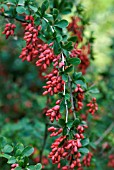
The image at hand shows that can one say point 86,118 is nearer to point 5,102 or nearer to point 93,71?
point 93,71

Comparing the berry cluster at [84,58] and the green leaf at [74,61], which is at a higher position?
the green leaf at [74,61]

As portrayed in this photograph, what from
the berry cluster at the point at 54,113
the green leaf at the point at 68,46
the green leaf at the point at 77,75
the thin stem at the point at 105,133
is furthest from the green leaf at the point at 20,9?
the thin stem at the point at 105,133

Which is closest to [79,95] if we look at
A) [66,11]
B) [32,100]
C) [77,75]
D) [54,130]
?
[77,75]

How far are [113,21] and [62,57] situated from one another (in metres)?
3.28

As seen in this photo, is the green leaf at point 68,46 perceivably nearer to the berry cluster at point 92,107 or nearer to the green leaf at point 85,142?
the berry cluster at point 92,107

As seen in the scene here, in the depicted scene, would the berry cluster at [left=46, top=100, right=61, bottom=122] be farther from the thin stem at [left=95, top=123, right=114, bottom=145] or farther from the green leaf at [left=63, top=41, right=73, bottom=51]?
the thin stem at [left=95, top=123, right=114, bottom=145]

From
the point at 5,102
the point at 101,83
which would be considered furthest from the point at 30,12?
the point at 5,102

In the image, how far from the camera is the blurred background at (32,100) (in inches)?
113

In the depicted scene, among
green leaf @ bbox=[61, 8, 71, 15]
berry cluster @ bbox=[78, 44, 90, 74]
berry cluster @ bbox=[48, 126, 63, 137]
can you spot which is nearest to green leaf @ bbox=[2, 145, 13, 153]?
berry cluster @ bbox=[48, 126, 63, 137]

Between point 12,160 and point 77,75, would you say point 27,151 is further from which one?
point 77,75

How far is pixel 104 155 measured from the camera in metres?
2.85

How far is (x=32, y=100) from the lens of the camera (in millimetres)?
3650

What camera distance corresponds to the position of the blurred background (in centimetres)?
287

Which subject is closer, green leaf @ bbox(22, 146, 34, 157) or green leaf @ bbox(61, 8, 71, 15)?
green leaf @ bbox(22, 146, 34, 157)
